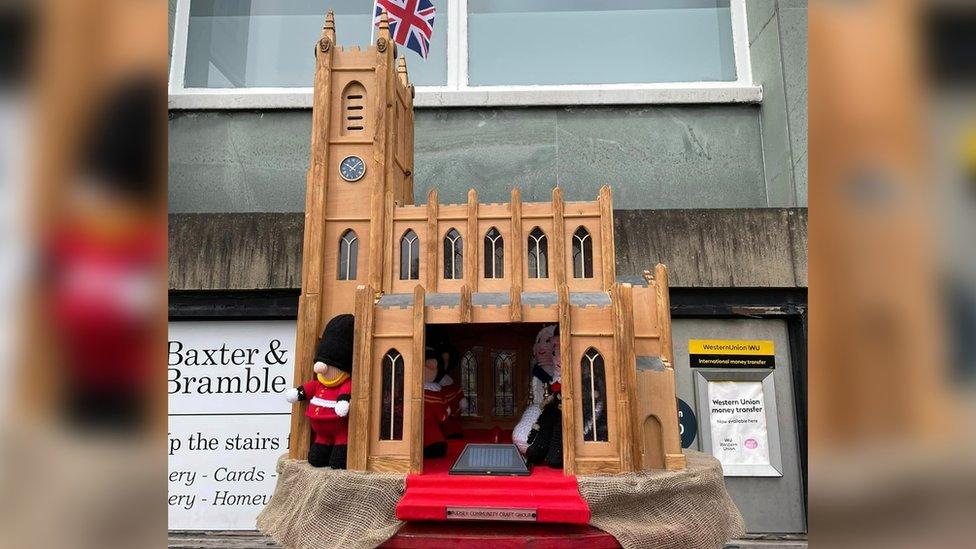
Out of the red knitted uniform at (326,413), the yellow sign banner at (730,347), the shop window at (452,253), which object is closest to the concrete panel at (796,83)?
the yellow sign banner at (730,347)

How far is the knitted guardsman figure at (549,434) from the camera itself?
10.1 feet

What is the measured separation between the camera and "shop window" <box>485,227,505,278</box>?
341 cm

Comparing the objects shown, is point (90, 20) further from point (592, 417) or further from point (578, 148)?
point (578, 148)

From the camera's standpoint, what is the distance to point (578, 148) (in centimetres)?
732

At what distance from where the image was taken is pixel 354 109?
3750mm

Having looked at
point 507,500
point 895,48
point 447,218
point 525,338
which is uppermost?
point 447,218

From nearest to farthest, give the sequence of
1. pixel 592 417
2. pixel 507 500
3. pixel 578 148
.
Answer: pixel 507 500, pixel 592 417, pixel 578 148

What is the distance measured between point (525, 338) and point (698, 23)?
5702 mm

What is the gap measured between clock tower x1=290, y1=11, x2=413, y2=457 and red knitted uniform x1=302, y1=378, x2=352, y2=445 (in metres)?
0.22

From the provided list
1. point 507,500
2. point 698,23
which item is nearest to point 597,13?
point 698,23

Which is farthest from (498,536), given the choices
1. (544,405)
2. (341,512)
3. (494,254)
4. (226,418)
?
(226,418)

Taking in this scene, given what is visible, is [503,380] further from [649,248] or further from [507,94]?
[507,94]

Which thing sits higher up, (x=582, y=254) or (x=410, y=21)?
(x=410, y=21)

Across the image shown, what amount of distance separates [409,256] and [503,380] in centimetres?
135
